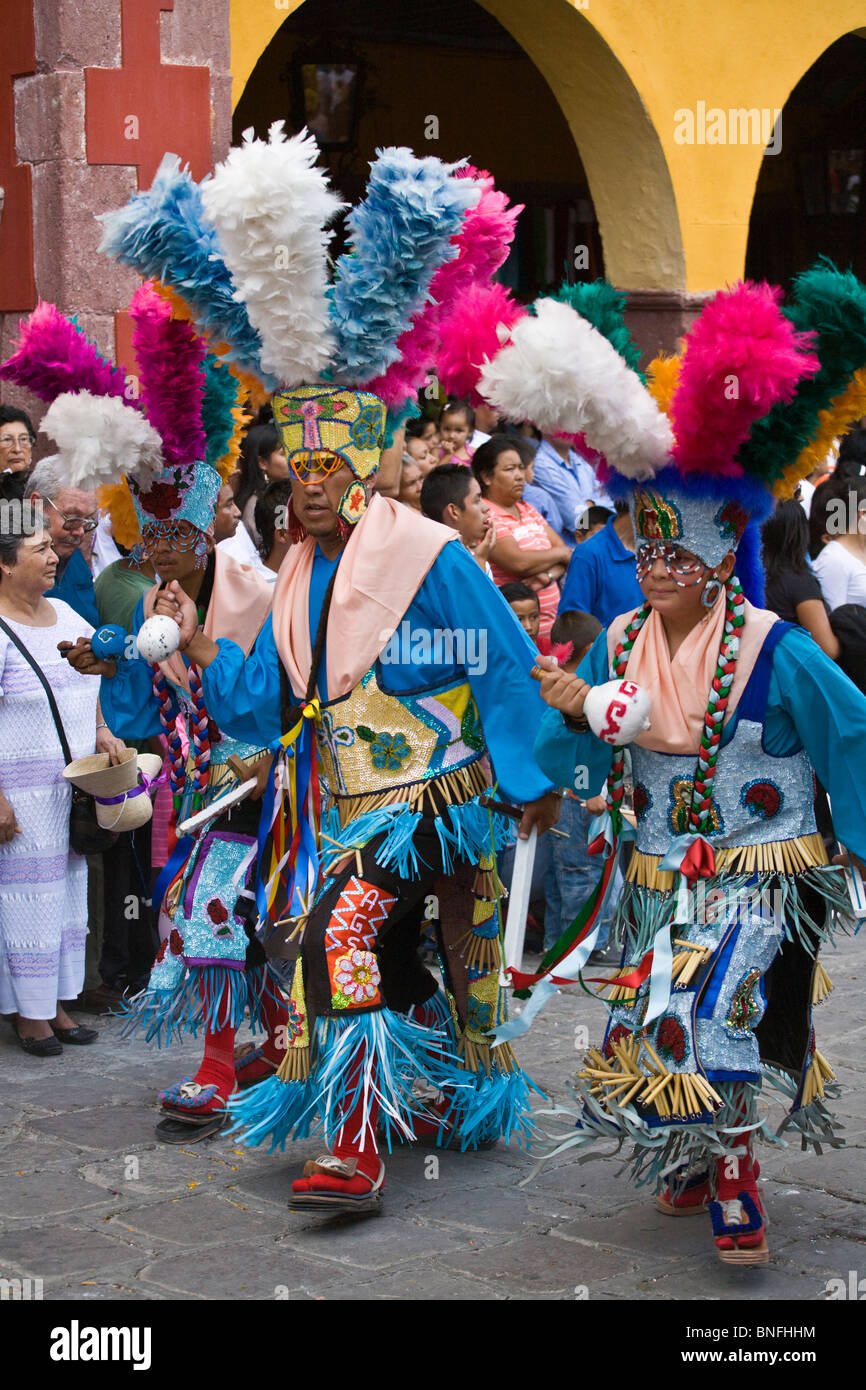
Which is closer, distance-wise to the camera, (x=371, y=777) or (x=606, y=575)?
(x=371, y=777)

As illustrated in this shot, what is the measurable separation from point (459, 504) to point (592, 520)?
1287mm

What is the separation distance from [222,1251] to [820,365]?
2.24 m

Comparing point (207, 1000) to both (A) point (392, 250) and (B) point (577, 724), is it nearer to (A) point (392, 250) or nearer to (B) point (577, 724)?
(B) point (577, 724)

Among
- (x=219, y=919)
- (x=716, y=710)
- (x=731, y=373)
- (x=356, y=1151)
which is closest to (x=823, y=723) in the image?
(x=716, y=710)

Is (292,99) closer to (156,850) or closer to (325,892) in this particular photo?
(156,850)

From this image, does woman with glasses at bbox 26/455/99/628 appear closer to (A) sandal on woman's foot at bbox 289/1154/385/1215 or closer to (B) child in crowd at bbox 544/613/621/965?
(B) child in crowd at bbox 544/613/621/965

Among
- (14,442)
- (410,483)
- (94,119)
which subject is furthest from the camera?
(410,483)

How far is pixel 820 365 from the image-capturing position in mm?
3607

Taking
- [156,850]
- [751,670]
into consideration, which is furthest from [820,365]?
[156,850]

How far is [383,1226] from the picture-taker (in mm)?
3850

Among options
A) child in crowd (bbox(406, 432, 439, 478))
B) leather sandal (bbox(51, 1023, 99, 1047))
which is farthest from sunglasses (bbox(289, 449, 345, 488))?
child in crowd (bbox(406, 432, 439, 478))

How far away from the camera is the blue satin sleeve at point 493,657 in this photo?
3.96 meters

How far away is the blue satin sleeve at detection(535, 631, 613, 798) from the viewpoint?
147 inches

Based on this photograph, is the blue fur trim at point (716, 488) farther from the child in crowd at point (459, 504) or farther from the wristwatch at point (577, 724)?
the child in crowd at point (459, 504)
